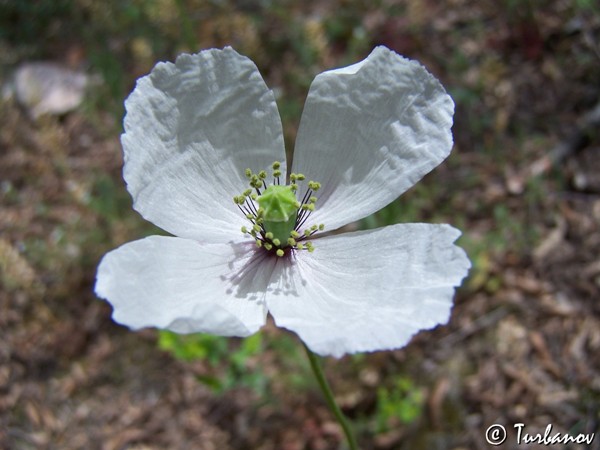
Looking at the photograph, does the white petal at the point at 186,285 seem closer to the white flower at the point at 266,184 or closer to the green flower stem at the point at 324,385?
the white flower at the point at 266,184

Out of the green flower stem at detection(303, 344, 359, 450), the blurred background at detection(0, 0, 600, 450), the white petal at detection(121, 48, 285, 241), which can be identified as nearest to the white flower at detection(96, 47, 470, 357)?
the white petal at detection(121, 48, 285, 241)

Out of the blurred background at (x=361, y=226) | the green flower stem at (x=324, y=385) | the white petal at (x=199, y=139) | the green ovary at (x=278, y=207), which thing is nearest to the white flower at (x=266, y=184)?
the white petal at (x=199, y=139)

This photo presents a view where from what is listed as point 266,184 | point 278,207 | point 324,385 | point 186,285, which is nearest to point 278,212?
point 278,207

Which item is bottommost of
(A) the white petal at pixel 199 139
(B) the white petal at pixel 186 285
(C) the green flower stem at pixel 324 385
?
(C) the green flower stem at pixel 324 385

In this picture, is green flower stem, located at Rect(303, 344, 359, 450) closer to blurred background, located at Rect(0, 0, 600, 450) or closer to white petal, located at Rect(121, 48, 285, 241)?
white petal, located at Rect(121, 48, 285, 241)

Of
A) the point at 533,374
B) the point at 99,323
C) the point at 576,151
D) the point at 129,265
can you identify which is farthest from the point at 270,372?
the point at 576,151
